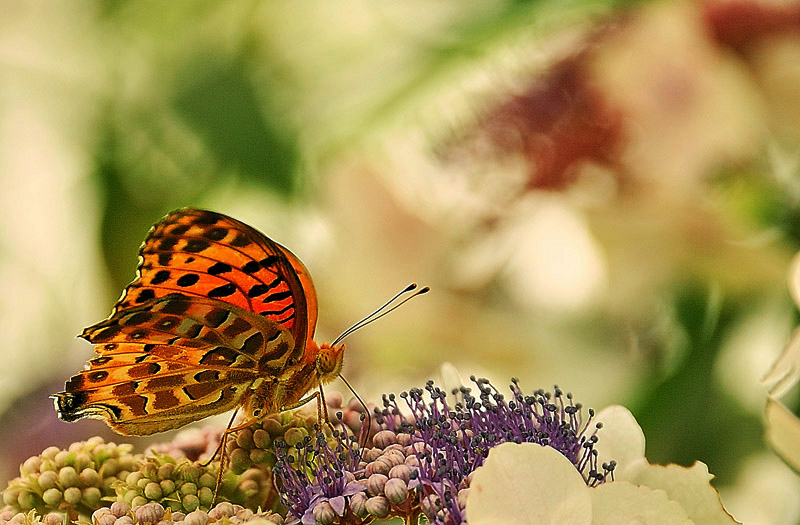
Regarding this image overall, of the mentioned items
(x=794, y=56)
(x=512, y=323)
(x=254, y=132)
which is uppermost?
(x=254, y=132)

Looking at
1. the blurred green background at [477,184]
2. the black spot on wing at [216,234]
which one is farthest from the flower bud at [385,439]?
the blurred green background at [477,184]

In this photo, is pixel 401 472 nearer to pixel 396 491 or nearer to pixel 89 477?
pixel 396 491

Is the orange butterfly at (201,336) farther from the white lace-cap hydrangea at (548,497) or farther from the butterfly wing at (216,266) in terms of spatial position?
the white lace-cap hydrangea at (548,497)


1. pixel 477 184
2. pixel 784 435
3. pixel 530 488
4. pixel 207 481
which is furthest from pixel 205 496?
pixel 477 184

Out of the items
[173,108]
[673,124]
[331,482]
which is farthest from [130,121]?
[331,482]

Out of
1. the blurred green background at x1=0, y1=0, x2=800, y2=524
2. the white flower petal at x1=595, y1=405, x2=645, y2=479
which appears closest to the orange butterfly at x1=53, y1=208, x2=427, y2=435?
the white flower petal at x1=595, y1=405, x2=645, y2=479

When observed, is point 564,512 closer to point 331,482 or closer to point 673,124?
point 331,482
